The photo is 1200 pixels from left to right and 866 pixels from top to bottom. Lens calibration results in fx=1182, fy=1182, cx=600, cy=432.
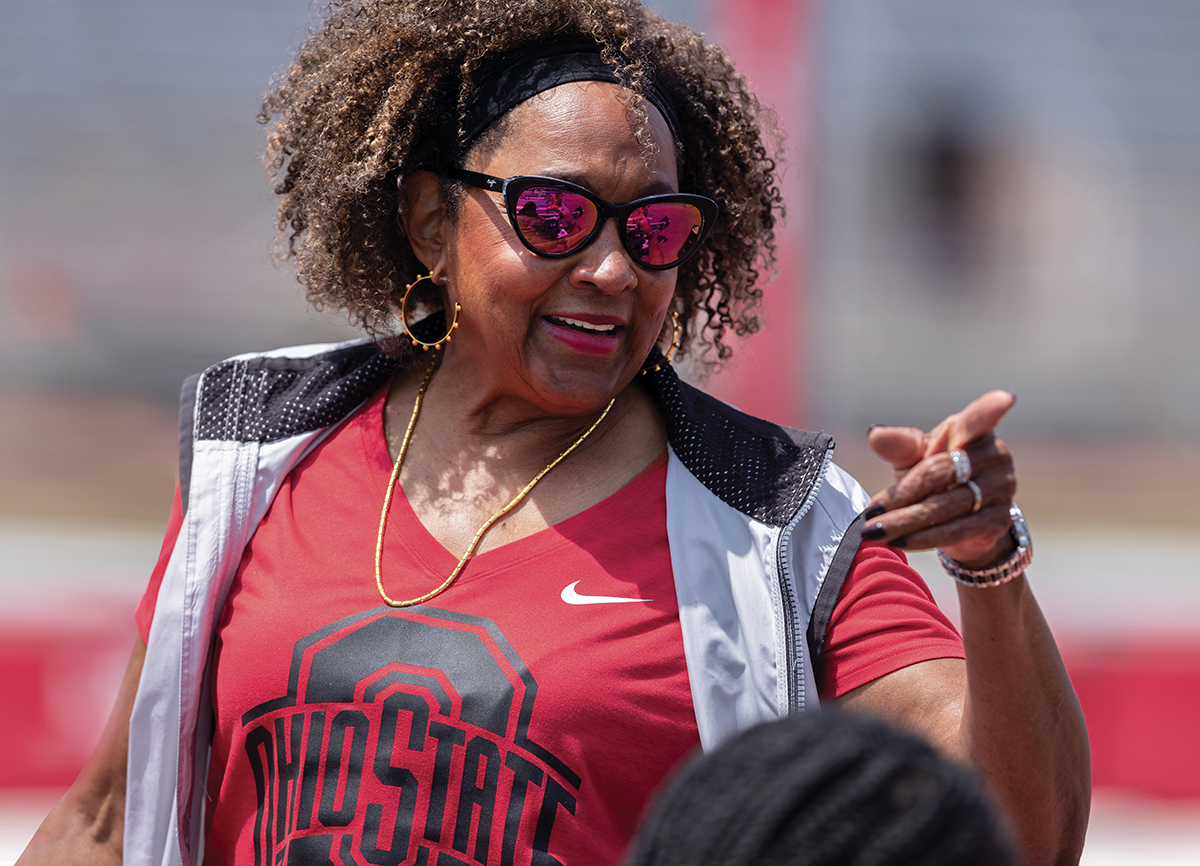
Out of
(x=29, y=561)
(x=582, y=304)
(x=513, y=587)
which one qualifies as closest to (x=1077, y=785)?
(x=513, y=587)

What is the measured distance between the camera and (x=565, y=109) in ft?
5.99

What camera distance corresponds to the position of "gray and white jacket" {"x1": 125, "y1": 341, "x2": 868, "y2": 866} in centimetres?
161

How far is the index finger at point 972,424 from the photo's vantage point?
1.23 metres

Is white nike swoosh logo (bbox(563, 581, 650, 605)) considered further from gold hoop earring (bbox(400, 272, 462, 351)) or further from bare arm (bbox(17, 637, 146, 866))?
bare arm (bbox(17, 637, 146, 866))

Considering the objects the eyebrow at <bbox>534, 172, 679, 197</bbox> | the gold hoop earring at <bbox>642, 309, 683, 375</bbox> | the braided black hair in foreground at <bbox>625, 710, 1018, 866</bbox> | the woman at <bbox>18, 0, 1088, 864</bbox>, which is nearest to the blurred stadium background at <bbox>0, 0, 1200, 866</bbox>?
the gold hoop earring at <bbox>642, 309, 683, 375</bbox>

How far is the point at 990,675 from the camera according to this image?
138 cm

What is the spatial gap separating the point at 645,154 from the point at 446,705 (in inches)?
34.7

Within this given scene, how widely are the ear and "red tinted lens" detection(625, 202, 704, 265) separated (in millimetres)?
373

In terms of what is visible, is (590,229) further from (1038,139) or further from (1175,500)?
(1038,139)

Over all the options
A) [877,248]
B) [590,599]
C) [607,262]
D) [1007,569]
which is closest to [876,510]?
[1007,569]

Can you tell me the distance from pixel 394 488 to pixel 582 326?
40 centimetres

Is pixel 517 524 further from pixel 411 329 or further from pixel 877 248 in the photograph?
pixel 877 248

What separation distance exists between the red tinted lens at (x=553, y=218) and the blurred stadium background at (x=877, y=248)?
206 inches

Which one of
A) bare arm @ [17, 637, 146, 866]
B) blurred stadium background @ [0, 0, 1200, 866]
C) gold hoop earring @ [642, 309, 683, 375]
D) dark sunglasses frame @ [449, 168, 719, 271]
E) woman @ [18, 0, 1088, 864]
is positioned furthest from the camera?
blurred stadium background @ [0, 0, 1200, 866]
